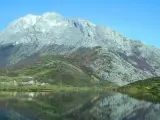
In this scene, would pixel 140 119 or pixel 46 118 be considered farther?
pixel 140 119

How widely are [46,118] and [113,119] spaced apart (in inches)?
757

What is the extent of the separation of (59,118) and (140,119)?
26548 mm

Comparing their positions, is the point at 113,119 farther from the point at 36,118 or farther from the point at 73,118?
the point at 36,118


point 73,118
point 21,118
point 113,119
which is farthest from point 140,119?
point 21,118

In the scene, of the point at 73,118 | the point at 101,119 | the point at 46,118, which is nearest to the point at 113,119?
the point at 101,119

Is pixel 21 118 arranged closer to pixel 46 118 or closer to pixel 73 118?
pixel 46 118

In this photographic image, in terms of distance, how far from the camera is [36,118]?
98.1 metres

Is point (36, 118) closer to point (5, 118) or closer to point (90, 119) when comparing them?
point (5, 118)

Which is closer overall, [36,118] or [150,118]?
[36,118]

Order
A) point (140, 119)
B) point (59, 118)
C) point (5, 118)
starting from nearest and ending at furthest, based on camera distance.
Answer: point (5, 118)
point (59, 118)
point (140, 119)

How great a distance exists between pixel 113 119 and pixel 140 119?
1212 cm

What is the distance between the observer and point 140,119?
111875 mm

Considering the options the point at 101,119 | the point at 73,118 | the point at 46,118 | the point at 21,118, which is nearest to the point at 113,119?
the point at 101,119

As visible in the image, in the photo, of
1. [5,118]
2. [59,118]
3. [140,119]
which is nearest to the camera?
[5,118]
